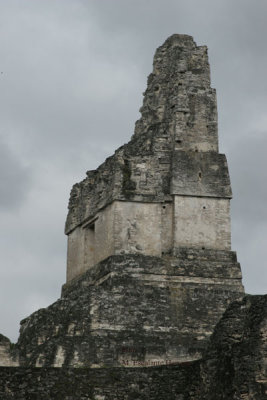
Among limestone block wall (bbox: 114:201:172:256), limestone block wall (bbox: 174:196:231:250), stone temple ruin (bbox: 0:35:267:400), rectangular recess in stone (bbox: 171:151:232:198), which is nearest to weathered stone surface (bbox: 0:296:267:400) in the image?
stone temple ruin (bbox: 0:35:267:400)

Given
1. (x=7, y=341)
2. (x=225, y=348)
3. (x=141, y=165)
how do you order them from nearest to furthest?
1. (x=225, y=348)
2. (x=7, y=341)
3. (x=141, y=165)

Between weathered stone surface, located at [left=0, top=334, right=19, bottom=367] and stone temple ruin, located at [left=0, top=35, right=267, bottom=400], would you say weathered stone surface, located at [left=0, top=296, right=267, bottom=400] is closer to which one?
stone temple ruin, located at [left=0, top=35, right=267, bottom=400]

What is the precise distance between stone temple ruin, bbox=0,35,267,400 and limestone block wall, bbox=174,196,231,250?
29 mm

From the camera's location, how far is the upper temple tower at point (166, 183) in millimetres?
29125

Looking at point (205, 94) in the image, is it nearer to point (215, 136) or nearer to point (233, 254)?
point (215, 136)

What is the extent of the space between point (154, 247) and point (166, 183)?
2.05 metres

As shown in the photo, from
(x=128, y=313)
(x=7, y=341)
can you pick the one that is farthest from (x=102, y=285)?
(x=7, y=341)

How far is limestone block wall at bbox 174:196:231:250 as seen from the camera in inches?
1150

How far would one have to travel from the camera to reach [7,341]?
1003 inches

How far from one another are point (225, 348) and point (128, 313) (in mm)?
9070

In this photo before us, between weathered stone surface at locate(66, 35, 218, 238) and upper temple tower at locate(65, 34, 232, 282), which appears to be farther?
weathered stone surface at locate(66, 35, 218, 238)

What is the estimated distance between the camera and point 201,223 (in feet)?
96.4

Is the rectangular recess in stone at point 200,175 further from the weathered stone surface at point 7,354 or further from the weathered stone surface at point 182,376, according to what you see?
the weathered stone surface at point 182,376

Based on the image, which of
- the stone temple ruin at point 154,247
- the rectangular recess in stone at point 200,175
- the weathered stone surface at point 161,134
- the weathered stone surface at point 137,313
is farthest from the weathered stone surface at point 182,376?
the rectangular recess in stone at point 200,175
